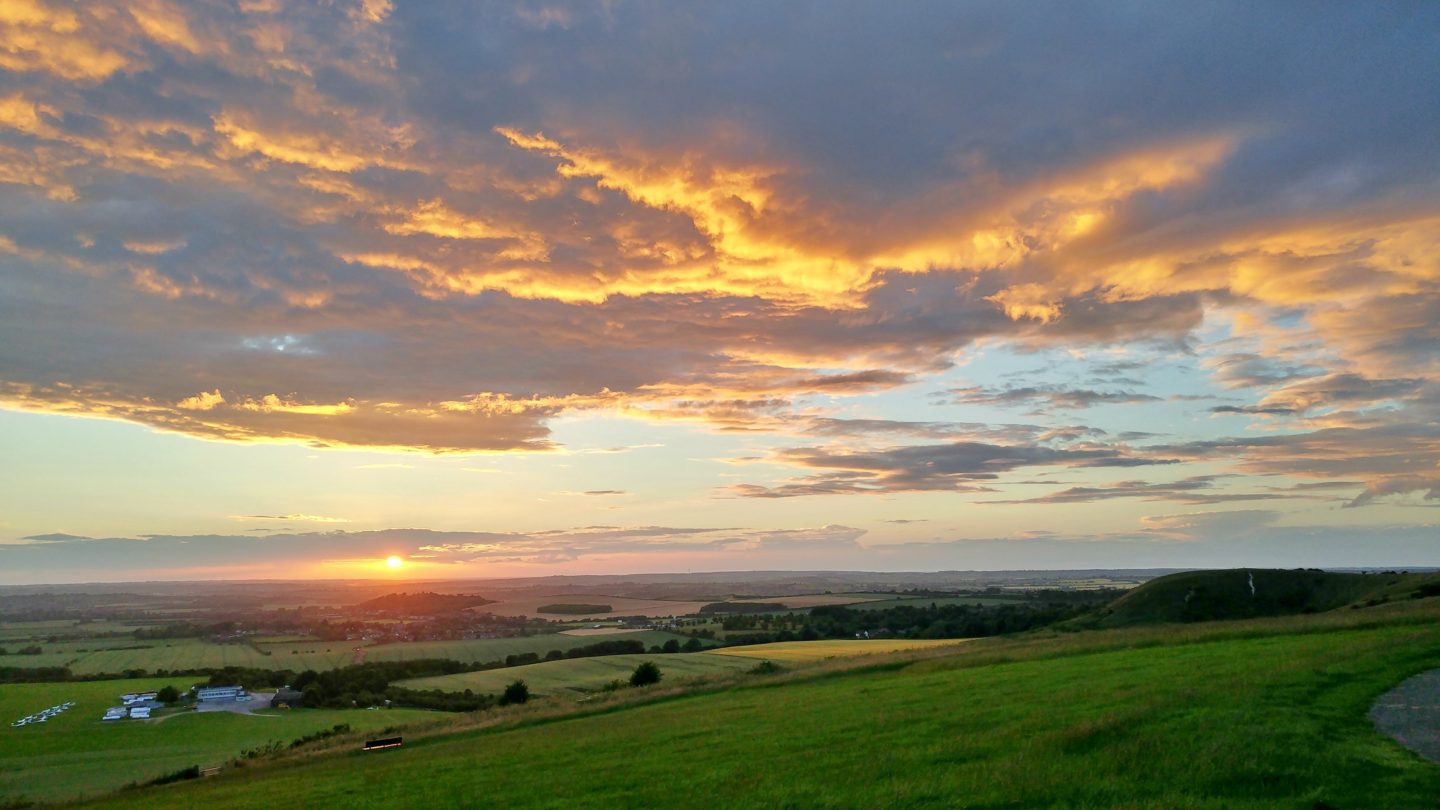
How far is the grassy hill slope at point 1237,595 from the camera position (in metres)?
95.7

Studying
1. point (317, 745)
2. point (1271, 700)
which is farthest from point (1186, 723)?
point (317, 745)

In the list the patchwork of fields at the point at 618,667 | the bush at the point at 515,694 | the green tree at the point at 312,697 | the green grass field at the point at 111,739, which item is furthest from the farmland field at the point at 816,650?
the green tree at the point at 312,697

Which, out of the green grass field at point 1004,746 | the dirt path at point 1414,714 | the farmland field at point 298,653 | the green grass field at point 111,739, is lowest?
the farmland field at point 298,653

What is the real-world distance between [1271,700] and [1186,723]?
12.7 feet

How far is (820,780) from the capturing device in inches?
720

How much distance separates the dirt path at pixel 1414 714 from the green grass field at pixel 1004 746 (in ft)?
1.45

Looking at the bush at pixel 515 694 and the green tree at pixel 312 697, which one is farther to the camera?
the green tree at pixel 312 697

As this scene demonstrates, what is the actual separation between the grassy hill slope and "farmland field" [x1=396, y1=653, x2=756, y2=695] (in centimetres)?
4747

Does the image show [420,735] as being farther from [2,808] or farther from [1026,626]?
[1026,626]

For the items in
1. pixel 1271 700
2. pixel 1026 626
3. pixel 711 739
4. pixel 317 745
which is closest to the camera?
pixel 1271 700

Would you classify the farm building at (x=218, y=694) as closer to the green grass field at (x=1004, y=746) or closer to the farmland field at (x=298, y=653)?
the farmland field at (x=298, y=653)

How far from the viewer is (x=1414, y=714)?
18406 mm

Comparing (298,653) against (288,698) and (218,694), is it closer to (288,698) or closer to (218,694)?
(218,694)

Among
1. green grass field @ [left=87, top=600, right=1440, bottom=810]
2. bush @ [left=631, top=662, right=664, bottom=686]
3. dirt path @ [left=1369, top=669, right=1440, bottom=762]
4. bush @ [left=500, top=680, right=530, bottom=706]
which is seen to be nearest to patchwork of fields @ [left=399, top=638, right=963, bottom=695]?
bush @ [left=500, top=680, right=530, bottom=706]
